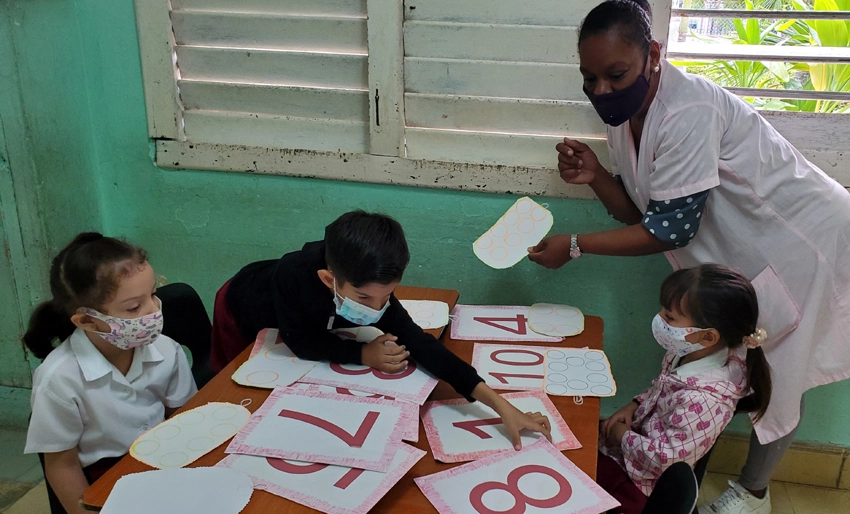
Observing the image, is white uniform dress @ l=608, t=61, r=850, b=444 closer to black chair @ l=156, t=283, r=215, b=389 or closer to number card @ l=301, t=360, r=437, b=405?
number card @ l=301, t=360, r=437, b=405

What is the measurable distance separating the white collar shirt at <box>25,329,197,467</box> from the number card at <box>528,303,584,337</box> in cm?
100

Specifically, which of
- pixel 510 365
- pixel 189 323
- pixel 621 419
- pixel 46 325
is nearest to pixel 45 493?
pixel 189 323

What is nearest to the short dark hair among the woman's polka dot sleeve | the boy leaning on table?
the woman's polka dot sleeve

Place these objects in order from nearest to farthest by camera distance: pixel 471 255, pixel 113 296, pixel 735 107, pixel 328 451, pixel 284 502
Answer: pixel 284 502
pixel 328 451
pixel 113 296
pixel 735 107
pixel 471 255

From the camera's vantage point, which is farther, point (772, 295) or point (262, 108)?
point (262, 108)

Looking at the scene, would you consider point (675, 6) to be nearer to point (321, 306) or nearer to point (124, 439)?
point (321, 306)

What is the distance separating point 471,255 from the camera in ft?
7.86

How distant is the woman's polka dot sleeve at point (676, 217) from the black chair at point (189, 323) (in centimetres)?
128

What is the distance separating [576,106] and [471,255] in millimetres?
620

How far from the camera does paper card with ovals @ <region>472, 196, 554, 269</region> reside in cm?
200

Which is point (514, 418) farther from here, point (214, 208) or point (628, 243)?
point (214, 208)

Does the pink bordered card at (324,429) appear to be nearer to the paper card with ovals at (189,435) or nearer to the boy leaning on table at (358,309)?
the paper card with ovals at (189,435)

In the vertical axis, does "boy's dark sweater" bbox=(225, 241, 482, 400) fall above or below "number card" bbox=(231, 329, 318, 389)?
above

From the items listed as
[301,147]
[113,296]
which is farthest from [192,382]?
[301,147]
